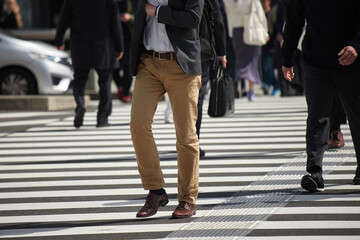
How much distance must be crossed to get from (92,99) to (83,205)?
10963 mm

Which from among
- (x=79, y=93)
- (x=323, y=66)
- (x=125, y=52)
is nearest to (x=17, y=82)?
(x=125, y=52)

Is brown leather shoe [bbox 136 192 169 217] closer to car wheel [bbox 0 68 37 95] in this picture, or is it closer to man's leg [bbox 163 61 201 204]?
man's leg [bbox 163 61 201 204]

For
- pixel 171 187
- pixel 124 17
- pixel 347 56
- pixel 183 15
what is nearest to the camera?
pixel 183 15

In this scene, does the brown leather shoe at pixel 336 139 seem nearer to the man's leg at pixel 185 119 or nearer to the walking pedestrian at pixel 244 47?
the man's leg at pixel 185 119

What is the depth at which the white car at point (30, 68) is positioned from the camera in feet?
54.7

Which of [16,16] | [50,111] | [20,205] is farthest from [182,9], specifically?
[16,16]

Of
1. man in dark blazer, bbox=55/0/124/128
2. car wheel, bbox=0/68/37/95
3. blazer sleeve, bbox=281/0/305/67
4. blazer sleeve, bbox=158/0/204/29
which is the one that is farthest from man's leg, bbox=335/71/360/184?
car wheel, bbox=0/68/37/95

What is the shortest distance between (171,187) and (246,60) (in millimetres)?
9271

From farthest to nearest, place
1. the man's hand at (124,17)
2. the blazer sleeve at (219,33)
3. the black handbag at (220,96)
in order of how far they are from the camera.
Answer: the man's hand at (124,17), the black handbag at (220,96), the blazer sleeve at (219,33)

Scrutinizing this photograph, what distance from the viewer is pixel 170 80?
21.3 feet

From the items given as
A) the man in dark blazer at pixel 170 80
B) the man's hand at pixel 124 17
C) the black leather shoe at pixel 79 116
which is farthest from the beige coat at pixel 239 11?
the man in dark blazer at pixel 170 80

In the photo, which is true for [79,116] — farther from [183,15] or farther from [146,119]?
[183,15]

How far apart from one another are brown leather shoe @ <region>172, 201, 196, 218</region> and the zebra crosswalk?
5cm

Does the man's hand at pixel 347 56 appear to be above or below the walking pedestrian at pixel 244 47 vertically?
above
